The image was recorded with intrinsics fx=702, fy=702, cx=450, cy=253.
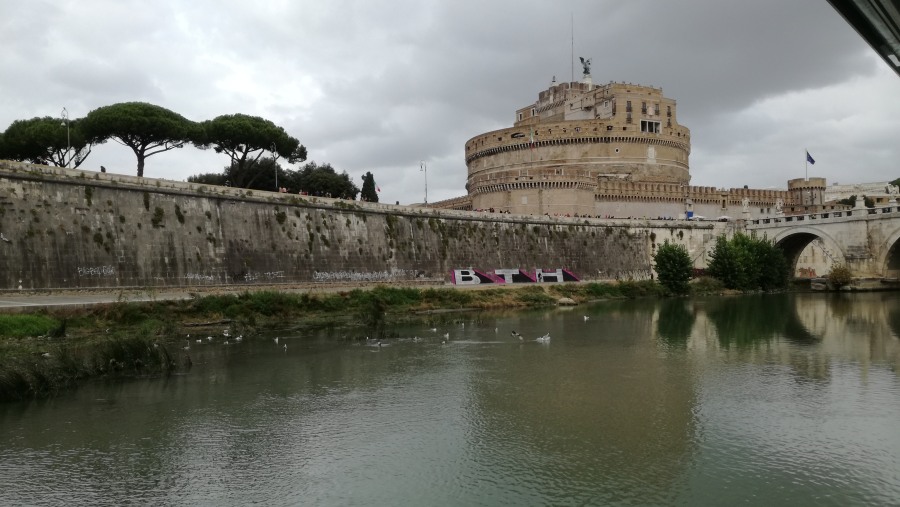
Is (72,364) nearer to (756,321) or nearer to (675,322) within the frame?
(675,322)

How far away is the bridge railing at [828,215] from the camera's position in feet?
151

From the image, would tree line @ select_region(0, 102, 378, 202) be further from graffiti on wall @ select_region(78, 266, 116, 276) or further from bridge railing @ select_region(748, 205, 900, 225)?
bridge railing @ select_region(748, 205, 900, 225)

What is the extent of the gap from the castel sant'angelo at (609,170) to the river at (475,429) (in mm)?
38168

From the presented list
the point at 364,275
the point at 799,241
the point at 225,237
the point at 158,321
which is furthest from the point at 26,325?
the point at 799,241

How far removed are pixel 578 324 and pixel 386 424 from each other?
16.8 metres

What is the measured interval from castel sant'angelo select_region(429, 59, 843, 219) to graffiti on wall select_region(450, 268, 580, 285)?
12.9 meters

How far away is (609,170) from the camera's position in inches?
2601

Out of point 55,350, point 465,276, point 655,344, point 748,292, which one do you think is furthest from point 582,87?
point 55,350

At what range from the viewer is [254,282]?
3105 cm

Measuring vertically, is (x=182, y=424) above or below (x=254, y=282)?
below

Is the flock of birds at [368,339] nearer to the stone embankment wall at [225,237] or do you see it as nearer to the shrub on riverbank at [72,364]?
the shrub on riverbank at [72,364]

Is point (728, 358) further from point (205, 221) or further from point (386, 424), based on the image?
point (205, 221)

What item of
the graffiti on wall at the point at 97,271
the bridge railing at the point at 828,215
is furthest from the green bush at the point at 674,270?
the graffiti on wall at the point at 97,271

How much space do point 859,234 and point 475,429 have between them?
43598mm
